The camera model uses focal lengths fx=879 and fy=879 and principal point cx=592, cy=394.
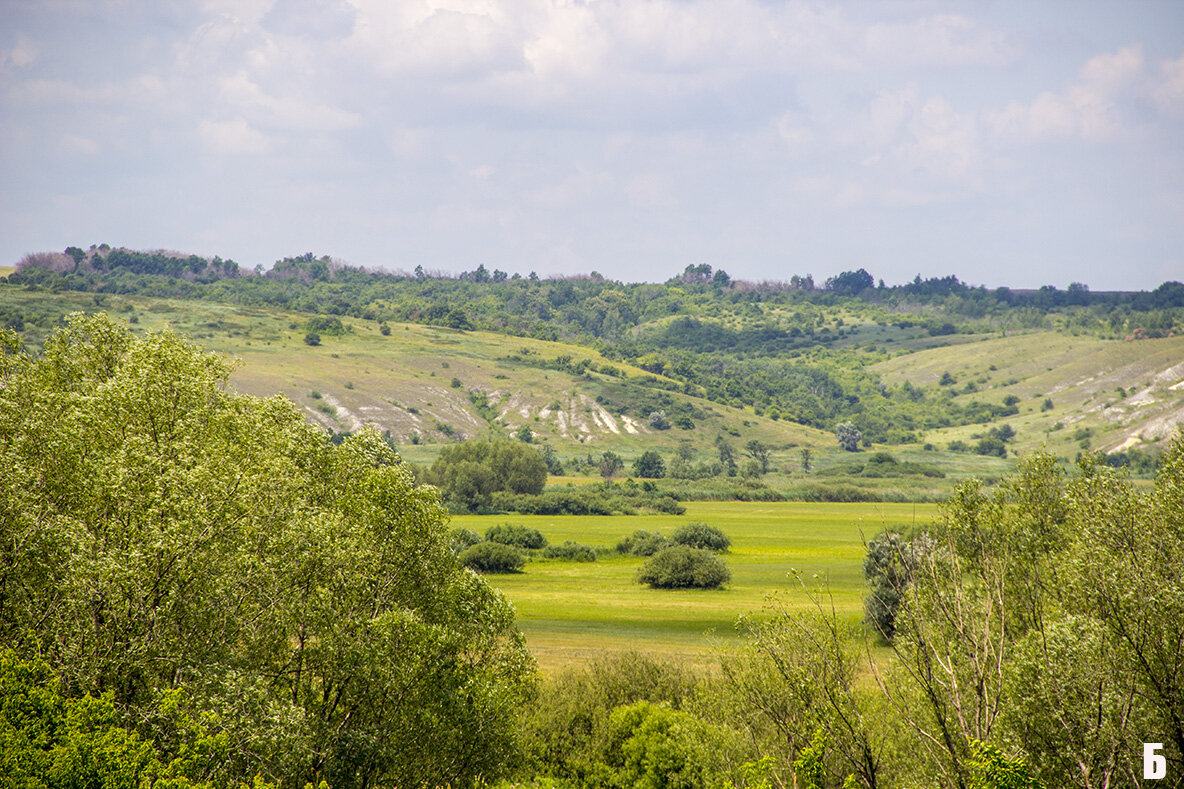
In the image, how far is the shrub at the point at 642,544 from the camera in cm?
8531

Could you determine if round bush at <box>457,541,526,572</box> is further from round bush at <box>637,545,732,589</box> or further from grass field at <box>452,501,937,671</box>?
round bush at <box>637,545,732,589</box>

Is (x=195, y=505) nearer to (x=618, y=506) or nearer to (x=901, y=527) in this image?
(x=901, y=527)

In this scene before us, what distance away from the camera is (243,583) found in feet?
73.6

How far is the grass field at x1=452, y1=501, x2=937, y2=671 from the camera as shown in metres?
48.7

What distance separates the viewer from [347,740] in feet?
75.7

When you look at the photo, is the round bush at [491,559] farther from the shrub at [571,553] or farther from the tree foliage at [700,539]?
the tree foliage at [700,539]

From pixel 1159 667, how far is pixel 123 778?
21.8 metres

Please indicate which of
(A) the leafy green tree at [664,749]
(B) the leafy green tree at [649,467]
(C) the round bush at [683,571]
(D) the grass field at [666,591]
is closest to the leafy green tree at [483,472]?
(D) the grass field at [666,591]

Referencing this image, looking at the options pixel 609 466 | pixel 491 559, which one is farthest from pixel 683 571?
pixel 609 466

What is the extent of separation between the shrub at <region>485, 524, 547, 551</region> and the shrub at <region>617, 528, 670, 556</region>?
26.4 ft

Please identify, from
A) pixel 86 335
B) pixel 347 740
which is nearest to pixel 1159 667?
pixel 347 740

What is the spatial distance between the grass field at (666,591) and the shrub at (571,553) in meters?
1.10

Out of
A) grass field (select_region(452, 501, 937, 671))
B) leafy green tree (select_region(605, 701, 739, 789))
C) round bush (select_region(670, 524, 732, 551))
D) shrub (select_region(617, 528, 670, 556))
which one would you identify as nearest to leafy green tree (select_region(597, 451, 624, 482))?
grass field (select_region(452, 501, 937, 671))

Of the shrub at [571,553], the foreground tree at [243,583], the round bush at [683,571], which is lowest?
the shrub at [571,553]
